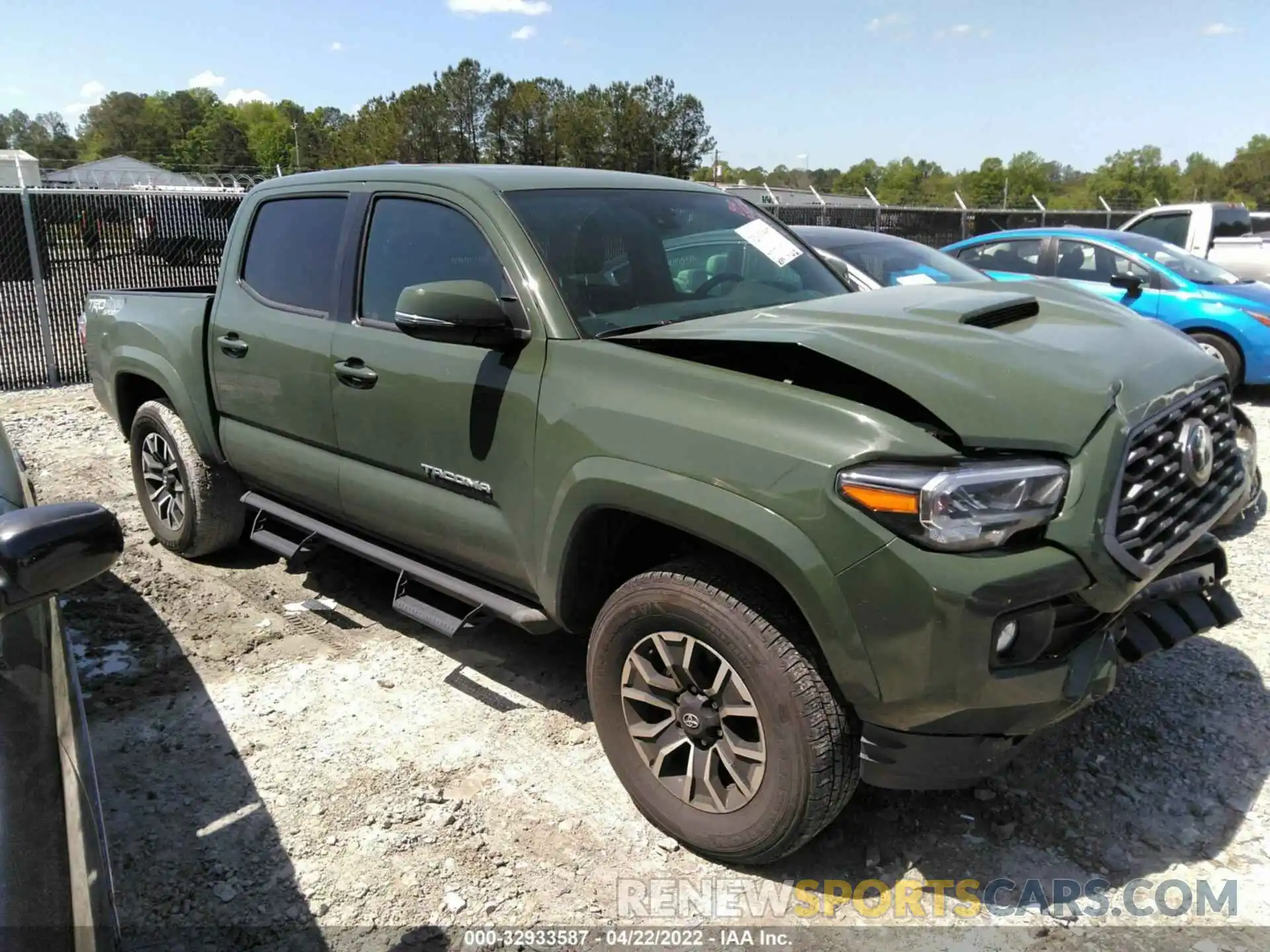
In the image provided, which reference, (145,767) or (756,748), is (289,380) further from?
(756,748)

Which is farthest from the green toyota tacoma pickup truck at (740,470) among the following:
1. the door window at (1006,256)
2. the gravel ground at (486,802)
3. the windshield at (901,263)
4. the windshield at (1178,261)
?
the windshield at (1178,261)

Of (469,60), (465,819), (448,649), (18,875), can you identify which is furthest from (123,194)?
(469,60)

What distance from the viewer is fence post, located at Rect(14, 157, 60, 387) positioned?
401 inches

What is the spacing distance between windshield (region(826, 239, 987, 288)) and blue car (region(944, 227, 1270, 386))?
0.84m

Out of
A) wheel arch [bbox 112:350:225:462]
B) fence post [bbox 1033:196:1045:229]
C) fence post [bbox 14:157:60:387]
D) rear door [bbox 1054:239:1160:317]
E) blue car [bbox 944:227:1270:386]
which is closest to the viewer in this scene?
wheel arch [bbox 112:350:225:462]

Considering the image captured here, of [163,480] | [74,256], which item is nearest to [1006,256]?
[163,480]

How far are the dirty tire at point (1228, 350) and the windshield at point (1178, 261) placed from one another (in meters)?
0.53

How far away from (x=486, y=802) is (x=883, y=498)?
1.73 metres

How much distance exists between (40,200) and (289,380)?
843cm

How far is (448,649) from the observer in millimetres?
4184

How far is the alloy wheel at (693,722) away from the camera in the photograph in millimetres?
2652

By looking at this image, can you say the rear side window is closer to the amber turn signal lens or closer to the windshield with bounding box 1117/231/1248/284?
the amber turn signal lens

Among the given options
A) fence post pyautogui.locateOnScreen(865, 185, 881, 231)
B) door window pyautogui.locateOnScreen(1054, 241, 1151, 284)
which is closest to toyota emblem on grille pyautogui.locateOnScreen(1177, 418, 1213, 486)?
door window pyautogui.locateOnScreen(1054, 241, 1151, 284)

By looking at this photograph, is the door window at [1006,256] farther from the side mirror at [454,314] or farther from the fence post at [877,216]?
the fence post at [877,216]
